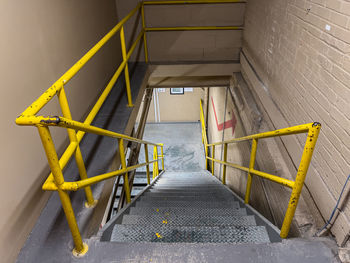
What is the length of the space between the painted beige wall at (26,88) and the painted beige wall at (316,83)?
2.04m

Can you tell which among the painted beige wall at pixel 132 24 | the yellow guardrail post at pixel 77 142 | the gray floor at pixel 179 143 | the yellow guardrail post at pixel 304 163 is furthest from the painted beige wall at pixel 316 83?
the gray floor at pixel 179 143

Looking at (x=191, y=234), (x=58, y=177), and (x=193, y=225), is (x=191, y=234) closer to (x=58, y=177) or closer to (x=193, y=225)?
(x=193, y=225)

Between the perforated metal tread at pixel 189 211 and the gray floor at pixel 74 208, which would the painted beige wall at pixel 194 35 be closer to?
the gray floor at pixel 74 208

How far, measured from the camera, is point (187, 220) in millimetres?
2053

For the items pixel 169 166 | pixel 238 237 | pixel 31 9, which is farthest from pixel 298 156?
pixel 169 166

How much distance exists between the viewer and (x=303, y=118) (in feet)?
6.62

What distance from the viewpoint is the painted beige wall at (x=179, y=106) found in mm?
10531

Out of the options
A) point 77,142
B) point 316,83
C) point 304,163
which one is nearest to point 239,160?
point 316,83

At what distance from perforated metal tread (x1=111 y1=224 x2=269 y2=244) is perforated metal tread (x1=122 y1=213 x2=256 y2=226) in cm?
14

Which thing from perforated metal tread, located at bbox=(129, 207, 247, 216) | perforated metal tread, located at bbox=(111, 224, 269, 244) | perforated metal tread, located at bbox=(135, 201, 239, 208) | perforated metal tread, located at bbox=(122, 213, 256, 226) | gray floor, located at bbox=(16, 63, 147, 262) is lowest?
perforated metal tread, located at bbox=(135, 201, 239, 208)

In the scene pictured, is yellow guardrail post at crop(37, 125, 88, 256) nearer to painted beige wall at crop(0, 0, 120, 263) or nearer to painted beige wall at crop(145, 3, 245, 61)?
painted beige wall at crop(0, 0, 120, 263)

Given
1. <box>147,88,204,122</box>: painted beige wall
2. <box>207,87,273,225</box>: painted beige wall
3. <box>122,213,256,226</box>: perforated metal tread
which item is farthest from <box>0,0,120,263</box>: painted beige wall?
<box>147,88,204,122</box>: painted beige wall

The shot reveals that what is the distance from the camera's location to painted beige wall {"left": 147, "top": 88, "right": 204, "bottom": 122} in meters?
10.5

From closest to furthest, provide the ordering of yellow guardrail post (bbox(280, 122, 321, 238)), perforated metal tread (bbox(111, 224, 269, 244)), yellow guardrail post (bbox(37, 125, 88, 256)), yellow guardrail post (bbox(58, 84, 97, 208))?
yellow guardrail post (bbox(37, 125, 88, 256)), yellow guardrail post (bbox(280, 122, 321, 238)), yellow guardrail post (bbox(58, 84, 97, 208)), perforated metal tread (bbox(111, 224, 269, 244))
